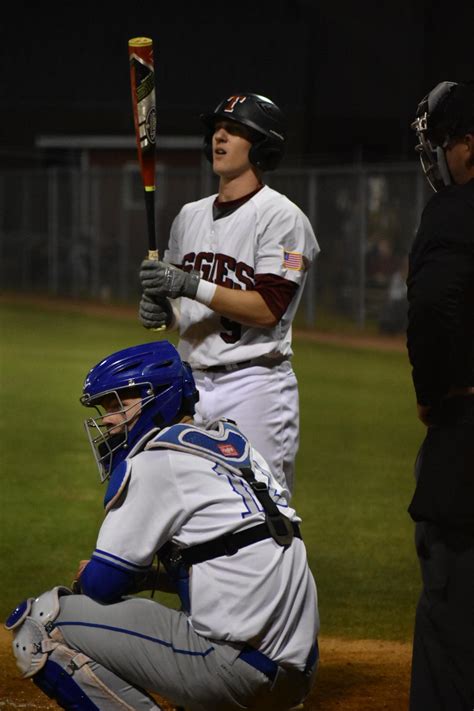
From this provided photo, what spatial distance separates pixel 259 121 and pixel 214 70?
89.7 feet

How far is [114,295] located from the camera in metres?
22.7

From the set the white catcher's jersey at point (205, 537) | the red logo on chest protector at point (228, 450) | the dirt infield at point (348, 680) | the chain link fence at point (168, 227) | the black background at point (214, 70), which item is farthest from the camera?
the black background at point (214, 70)

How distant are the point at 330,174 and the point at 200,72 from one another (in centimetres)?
1367

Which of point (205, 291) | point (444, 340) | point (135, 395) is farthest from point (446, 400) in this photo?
point (205, 291)

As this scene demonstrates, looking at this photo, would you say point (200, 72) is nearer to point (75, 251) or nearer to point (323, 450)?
point (75, 251)

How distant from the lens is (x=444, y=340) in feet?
9.75

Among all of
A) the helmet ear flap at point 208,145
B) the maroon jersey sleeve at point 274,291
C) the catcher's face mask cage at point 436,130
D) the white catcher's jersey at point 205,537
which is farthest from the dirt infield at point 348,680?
the helmet ear flap at point 208,145

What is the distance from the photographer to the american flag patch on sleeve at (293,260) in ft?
14.1

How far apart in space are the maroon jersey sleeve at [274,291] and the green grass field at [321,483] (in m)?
1.43

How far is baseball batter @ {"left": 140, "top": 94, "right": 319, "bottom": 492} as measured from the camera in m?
4.31

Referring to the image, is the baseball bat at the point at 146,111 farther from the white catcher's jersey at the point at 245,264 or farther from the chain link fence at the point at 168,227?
the chain link fence at the point at 168,227

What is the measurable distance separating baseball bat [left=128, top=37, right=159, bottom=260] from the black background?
2162 centimetres

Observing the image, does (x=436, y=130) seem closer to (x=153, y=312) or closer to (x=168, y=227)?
(x=153, y=312)

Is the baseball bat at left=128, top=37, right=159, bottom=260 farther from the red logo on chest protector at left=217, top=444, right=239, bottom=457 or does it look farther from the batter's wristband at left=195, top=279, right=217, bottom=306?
the red logo on chest protector at left=217, top=444, right=239, bottom=457
